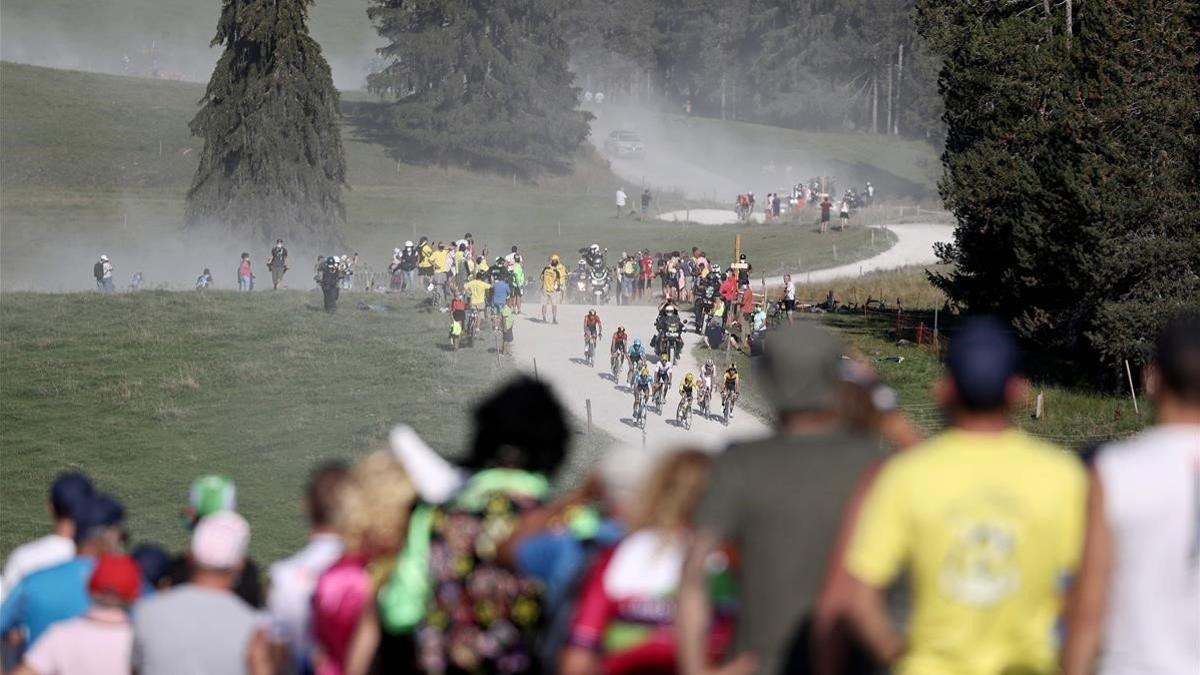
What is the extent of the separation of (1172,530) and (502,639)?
2189 millimetres

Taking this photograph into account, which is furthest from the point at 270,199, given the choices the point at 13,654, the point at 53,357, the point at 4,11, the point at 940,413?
the point at 4,11

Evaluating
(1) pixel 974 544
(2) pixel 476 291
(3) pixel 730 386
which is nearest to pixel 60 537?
(1) pixel 974 544

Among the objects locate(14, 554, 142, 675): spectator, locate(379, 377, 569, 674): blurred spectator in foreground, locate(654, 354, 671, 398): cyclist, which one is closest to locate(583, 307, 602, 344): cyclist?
locate(654, 354, 671, 398): cyclist

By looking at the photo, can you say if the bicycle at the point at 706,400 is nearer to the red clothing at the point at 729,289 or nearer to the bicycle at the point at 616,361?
the bicycle at the point at 616,361

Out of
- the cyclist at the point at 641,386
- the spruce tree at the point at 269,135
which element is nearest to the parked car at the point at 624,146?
the spruce tree at the point at 269,135

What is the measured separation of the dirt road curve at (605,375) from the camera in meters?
35.1

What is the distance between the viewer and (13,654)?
8.09 meters

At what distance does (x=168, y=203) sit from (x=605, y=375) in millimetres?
48153

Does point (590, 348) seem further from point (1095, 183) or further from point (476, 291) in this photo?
point (1095, 183)

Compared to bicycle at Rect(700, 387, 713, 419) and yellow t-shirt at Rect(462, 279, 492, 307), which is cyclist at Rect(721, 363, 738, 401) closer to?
bicycle at Rect(700, 387, 713, 419)

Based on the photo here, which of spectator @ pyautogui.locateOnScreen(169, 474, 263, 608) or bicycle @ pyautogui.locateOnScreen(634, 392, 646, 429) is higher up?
spectator @ pyautogui.locateOnScreen(169, 474, 263, 608)

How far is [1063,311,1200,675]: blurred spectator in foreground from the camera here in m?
5.37

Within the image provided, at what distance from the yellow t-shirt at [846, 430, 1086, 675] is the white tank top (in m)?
0.22

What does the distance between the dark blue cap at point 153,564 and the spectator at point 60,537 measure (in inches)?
17.7
